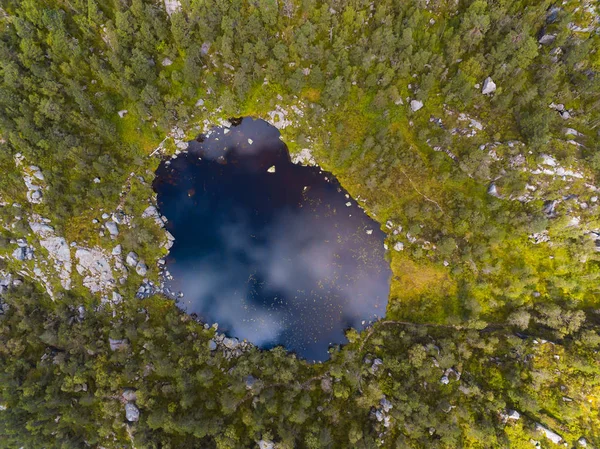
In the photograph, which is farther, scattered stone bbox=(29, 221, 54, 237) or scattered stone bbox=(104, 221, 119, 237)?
scattered stone bbox=(104, 221, 119, 237)

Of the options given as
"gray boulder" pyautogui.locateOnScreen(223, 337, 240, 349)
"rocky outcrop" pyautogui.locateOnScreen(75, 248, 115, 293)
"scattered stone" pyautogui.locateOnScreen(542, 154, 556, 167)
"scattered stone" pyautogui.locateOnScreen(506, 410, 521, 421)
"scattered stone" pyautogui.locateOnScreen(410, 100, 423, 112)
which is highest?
"scattered stone" pyautogui.locateOnScreen(410, 100, 423, 112)

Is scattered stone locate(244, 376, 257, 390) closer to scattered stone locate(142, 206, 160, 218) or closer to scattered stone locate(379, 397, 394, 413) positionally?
scattered stone locate(379, 397, 394, 413)

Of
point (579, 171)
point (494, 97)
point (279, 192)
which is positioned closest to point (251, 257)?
point (279, 192)

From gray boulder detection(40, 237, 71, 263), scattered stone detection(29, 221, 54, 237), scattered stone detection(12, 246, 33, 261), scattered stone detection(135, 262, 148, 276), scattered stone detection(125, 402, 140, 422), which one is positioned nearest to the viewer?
scattered stone detection(125, 402, 140, 422)

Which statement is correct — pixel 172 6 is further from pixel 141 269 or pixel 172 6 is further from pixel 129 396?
pixel 129 396

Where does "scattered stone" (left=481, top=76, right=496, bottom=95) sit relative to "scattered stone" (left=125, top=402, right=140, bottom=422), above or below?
above

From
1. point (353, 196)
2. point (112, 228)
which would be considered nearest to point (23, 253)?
point (112, 228)

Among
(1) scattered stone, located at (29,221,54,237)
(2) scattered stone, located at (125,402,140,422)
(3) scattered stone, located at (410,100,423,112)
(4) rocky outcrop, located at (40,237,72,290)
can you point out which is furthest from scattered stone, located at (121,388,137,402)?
(3) scattered stone, located at (410,100,423,112)
